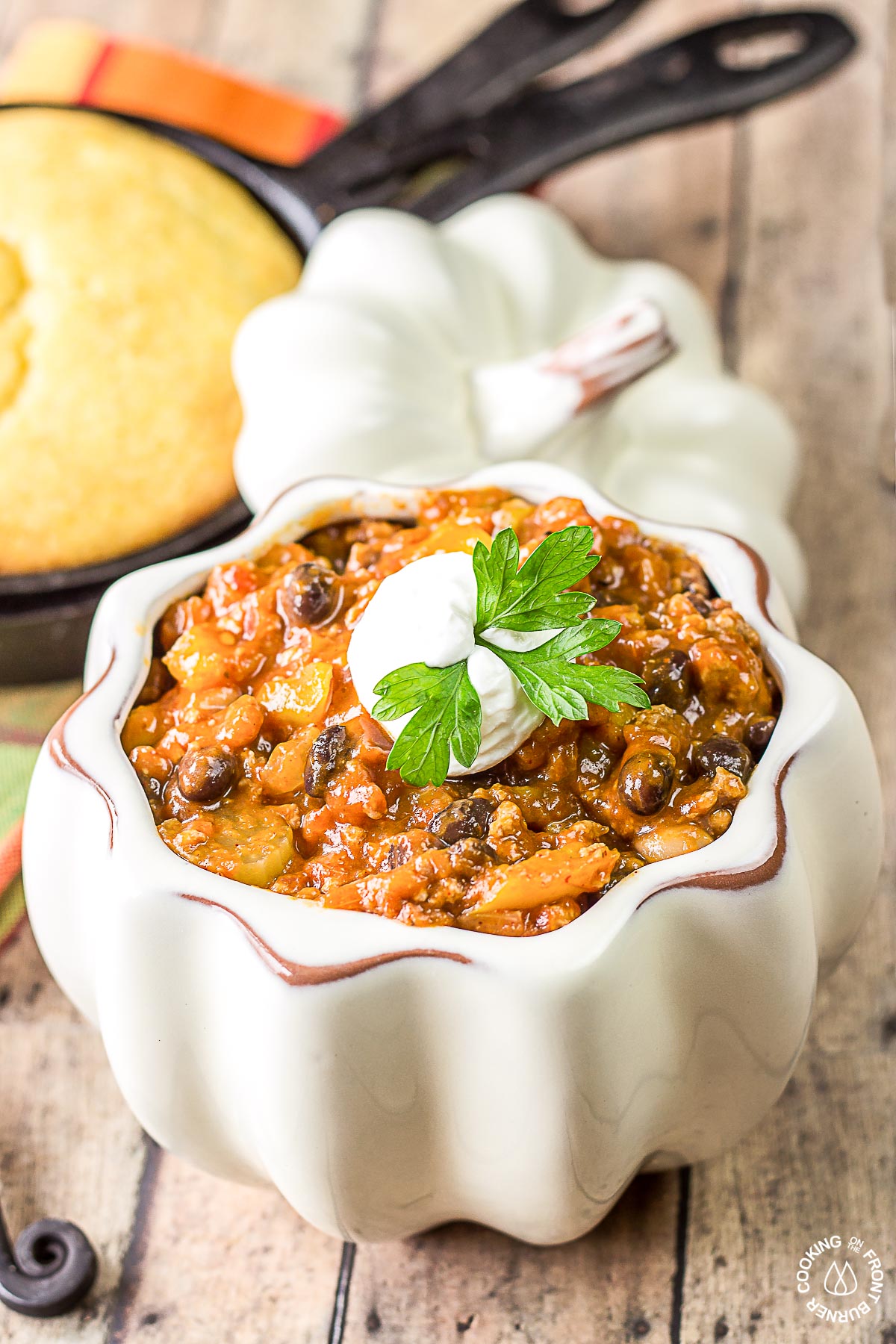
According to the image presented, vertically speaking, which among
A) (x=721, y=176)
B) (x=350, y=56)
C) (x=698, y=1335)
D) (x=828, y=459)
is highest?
(x=350, y=56)

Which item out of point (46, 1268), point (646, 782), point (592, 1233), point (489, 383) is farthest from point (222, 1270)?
point (489, 383)

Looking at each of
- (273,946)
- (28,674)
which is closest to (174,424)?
(28,674)

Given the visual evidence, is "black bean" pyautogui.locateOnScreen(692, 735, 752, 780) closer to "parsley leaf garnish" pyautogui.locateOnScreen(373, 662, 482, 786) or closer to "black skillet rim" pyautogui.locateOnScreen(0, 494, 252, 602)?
"parsley leaf garnish" pyautogui.locateOnScreen(373, 662, 482, 786)

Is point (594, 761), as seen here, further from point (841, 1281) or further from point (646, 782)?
point (841, 1281)

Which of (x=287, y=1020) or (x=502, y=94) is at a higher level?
(x=502, y=94)

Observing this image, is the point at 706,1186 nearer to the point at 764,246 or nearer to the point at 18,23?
the point at 764,246

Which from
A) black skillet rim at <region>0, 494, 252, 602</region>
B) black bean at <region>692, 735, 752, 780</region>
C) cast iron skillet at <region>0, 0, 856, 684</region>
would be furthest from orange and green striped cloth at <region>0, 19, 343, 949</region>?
black bean at <region>692, 735, 752, 780</region>

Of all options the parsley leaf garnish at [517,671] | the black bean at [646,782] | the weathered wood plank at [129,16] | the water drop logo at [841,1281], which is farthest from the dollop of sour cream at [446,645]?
the weathered wood plank at [129,16]
